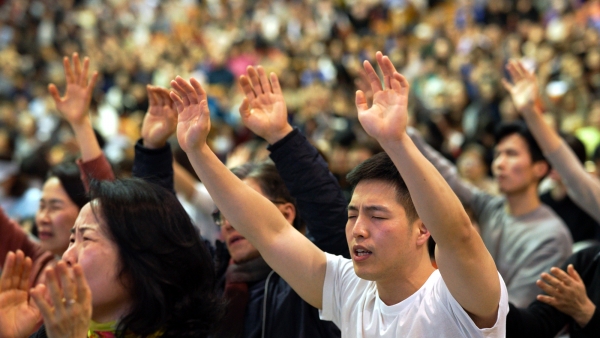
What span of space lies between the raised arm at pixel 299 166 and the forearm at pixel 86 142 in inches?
29.8

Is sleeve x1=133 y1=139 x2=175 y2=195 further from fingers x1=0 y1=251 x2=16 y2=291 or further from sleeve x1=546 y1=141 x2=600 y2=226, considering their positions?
sleeve x1=546 y1=141 x2=600 y2=226

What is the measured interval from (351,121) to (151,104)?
18.0 ft

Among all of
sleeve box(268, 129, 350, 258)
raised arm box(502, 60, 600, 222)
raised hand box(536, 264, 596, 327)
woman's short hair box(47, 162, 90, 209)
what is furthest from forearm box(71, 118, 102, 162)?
raised arm box(502, 60, 600, 222)

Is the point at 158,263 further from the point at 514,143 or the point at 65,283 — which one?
the point at 514,143

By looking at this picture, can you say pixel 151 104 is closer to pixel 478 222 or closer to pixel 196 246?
pixel 196 246

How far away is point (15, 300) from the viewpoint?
5.69 ft

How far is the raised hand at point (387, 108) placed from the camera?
4.83ft

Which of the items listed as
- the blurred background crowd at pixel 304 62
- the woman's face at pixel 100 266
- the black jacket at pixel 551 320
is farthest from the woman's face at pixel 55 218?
the black jacket at pixel 551 320

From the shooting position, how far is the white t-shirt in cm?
151

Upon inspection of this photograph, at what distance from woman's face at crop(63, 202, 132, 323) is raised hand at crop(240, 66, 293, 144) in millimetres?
529

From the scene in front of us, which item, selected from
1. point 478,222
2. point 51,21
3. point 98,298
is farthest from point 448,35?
point 98,298

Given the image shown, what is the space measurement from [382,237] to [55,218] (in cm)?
143

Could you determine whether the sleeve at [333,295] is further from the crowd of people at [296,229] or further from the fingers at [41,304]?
the fingers at [41,304]

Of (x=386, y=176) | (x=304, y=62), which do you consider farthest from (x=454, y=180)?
(x=304, y=62)
